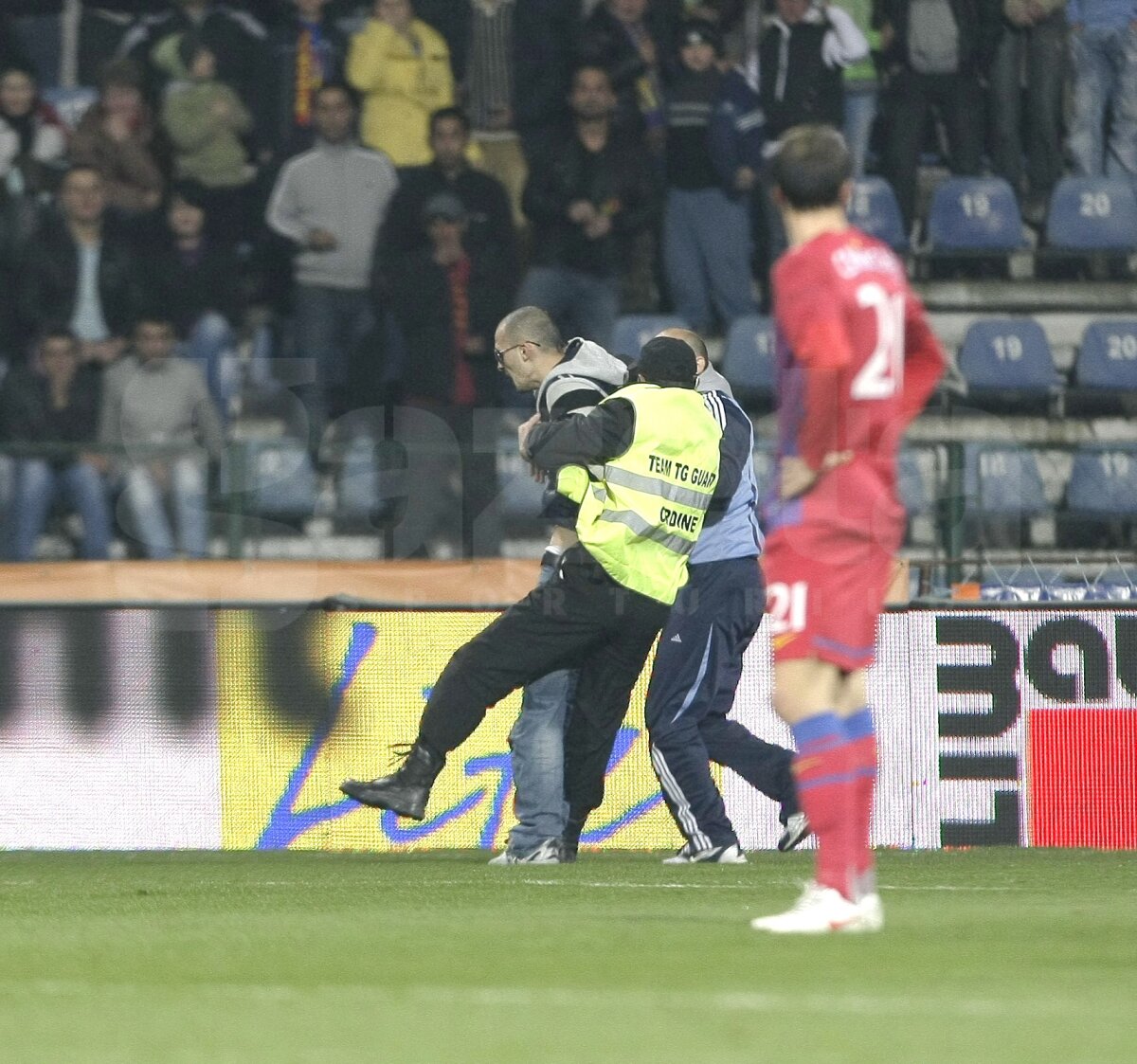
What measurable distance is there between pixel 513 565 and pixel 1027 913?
5.72 m

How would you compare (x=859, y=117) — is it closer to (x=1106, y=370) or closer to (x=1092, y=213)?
(x=1092, y=213)

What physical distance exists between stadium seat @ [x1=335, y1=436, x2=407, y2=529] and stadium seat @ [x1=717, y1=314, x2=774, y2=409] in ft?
10.6

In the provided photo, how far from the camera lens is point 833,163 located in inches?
205

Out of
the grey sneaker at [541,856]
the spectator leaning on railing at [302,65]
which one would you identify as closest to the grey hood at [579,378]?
the grey sneaker at [541,856]

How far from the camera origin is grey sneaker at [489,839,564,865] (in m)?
8.59

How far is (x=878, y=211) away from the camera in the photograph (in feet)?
52.3

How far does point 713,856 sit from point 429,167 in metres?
6.96

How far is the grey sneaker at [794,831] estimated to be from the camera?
8.99 metres

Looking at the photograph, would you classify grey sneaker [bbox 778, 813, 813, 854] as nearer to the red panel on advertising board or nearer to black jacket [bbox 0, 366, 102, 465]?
the red panel on advertising board

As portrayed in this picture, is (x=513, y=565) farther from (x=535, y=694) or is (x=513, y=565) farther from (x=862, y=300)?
(x=862, y=300)

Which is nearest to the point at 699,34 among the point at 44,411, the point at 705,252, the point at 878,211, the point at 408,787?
the point at 705,252

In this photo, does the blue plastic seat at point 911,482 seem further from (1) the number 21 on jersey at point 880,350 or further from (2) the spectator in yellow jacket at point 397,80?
(1) the number 21 on jersey at point 880,350

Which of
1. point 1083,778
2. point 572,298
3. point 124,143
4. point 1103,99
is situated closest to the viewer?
point 1083,778

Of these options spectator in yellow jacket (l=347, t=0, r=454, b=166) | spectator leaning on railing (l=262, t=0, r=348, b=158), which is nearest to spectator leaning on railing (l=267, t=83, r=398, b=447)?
spectator in yellow jacket (l=347, t=0, r=454, b=166)
